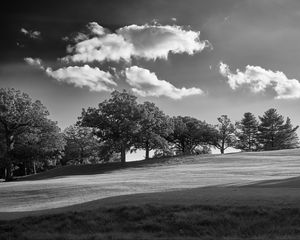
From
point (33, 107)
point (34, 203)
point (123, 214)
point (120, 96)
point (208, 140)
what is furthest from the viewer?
point (208, 140)

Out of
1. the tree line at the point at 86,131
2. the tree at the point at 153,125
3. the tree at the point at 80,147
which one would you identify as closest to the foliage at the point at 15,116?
the tree line at the point at 86,131

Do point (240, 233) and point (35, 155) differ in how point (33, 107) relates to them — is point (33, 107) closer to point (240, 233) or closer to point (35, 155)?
point (35, 155)

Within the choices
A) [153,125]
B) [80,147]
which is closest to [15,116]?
[153,125]

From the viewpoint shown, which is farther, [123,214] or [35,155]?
[35,155]

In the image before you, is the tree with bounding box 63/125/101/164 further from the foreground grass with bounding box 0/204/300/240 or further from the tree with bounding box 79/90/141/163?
the foreground grass with bounding box 0/204/300/240

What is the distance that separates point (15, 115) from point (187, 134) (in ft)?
154

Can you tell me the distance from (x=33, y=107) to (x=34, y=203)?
102 ft

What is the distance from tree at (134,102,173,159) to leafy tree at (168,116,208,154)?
20.9 m

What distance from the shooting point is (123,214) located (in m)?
14.6

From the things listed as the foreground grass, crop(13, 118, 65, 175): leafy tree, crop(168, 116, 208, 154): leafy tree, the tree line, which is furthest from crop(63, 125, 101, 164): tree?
the foreground grass

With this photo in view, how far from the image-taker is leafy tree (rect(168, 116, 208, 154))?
84375 mm

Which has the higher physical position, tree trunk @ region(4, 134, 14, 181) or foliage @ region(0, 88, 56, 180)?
foliage @ region(0, 88, 56, 180)

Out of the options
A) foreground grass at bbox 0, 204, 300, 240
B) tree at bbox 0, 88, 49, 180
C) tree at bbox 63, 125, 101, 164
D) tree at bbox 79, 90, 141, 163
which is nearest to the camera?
foreground grass at bbox 0, 204, 300, 240

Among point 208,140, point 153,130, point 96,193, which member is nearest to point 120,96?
point 153,130
